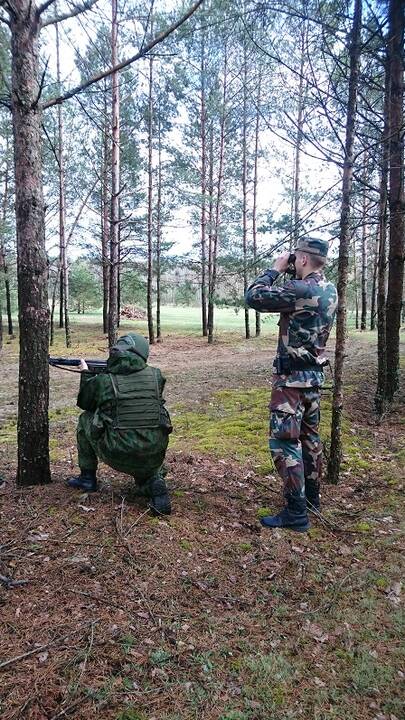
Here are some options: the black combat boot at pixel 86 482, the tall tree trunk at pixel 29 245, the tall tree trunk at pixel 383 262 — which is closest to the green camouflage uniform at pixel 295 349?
the black combat boot at pixel 86 482

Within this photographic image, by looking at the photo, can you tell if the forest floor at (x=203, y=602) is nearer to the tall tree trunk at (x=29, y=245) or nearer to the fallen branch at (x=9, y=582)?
the fallen branch at (x=9, y=582)

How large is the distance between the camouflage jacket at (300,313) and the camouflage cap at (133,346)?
0.96 m

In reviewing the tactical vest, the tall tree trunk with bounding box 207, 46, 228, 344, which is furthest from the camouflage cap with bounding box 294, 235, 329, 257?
the tall tree trunk with bounding box 207, 46, 228, 344

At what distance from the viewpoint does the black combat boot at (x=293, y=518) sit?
3.70 m

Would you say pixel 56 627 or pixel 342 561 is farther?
pixel 342 561

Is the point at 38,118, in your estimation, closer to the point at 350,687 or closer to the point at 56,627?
the point at 56,627

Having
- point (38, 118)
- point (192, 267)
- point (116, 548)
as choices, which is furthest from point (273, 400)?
point (192, 267)

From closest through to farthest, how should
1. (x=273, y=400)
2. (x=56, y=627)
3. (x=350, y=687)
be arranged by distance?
(x=350, y=687) < (x=56, y=627) < (x=273, y=400)

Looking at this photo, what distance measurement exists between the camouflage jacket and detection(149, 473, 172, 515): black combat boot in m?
1.31

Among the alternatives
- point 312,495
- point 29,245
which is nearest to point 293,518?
point 312,495

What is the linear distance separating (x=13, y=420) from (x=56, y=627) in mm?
6486

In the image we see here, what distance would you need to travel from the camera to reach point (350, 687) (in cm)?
225

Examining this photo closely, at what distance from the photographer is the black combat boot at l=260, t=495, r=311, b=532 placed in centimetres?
370

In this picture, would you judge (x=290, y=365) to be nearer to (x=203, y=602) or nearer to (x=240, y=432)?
(x=203, y=602)
